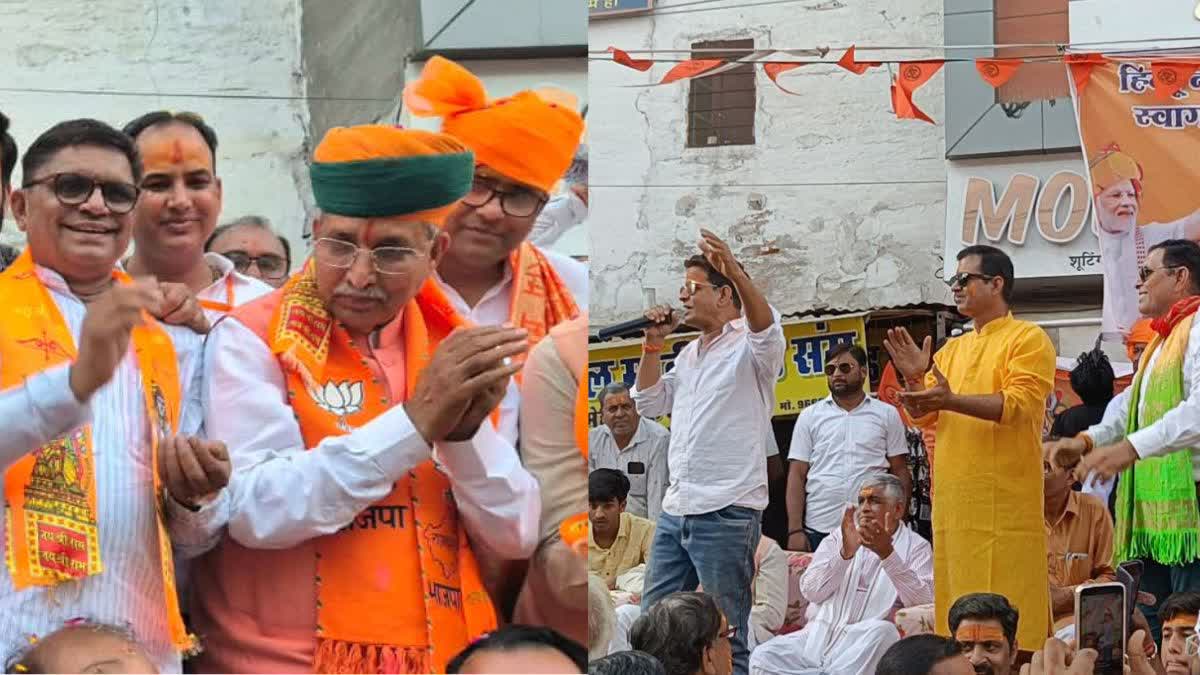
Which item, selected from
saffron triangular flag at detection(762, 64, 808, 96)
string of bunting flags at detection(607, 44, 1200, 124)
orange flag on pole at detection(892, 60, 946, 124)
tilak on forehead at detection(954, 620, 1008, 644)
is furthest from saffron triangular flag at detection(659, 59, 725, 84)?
tilak on forehead at detection(954, 620, 1008, 644)

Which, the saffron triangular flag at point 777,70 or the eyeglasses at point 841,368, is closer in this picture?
the eyeglasses at point 841,368

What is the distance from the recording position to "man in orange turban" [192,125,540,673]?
2586mm

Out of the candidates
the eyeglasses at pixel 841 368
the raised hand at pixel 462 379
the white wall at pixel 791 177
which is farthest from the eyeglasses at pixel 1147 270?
the raised hand at pixel 462 379

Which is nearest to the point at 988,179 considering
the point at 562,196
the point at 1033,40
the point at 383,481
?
the point at 1033,40

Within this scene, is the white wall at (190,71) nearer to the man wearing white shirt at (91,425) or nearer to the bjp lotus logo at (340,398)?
the man wearing white shirt at (91,425)

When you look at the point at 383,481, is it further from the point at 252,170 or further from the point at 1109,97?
the point at 1109,97

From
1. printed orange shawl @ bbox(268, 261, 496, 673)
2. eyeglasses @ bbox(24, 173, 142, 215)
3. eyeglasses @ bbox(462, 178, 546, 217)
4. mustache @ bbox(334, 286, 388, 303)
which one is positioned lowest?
printed orange shawl @ bbox(268, 261, 496, 673)

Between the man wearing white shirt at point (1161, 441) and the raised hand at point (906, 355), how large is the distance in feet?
1.11

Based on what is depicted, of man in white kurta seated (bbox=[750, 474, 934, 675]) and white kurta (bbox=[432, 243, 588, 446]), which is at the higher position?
white kurta (bbox=[432, 243, 588, 446])

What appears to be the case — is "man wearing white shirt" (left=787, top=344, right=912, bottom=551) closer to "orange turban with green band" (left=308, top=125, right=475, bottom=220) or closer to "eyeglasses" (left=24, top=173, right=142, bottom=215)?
"orange turban with green band" (left=308, top=125, right=475, bottom=220)

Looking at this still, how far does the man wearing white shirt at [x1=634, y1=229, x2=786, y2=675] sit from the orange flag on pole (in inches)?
28.5

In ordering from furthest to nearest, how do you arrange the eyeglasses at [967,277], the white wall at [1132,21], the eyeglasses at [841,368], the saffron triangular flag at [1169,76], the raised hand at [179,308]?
the white wall at [1132,21] < the saffron triangular flag at [1169,76] < the eyeglasses at [841,368] < the eyeglasses at [967,277] < the raised hand at [179,308]

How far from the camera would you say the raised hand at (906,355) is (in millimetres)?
4352

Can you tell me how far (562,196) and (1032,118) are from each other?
8.97 ft
